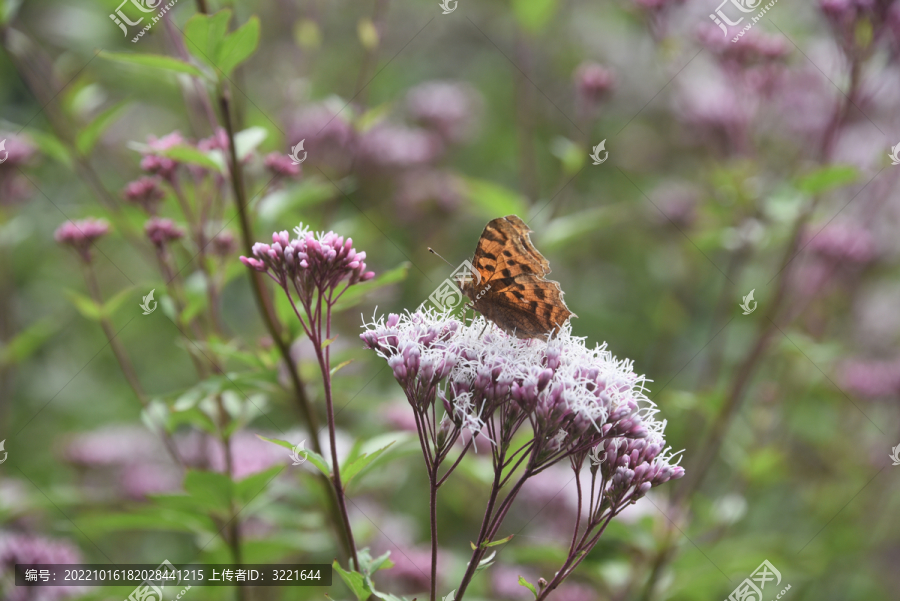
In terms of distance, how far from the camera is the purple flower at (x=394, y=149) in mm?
5379

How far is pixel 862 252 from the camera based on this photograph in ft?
16.2

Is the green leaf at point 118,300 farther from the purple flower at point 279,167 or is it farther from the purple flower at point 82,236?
the purple flower at point 279,167

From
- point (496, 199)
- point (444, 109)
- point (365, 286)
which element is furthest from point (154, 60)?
point (444, 109)

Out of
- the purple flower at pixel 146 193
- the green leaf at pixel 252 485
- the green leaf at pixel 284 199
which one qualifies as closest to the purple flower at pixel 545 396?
the green leaf at pixel 252 485

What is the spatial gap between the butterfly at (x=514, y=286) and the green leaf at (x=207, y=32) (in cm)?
118

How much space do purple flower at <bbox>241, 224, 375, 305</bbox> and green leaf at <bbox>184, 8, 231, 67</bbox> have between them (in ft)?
2.42

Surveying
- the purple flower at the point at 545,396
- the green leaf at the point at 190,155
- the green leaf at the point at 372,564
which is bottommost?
the green leaf at the point at 372,564

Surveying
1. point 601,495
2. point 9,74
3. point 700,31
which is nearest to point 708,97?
point 700,31

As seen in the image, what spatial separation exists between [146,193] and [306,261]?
4.08ft

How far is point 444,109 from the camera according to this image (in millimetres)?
5664

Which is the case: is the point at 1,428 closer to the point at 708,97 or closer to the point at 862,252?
the point at 708,97

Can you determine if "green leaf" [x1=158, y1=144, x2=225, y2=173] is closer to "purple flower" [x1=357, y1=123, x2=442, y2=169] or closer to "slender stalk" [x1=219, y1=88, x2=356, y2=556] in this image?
"slender stalk" [x1=219, y1=88, x2=356, y2=556]

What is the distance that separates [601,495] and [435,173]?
372 cm

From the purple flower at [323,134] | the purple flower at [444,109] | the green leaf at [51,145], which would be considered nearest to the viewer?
the green leaf at [51,145]
